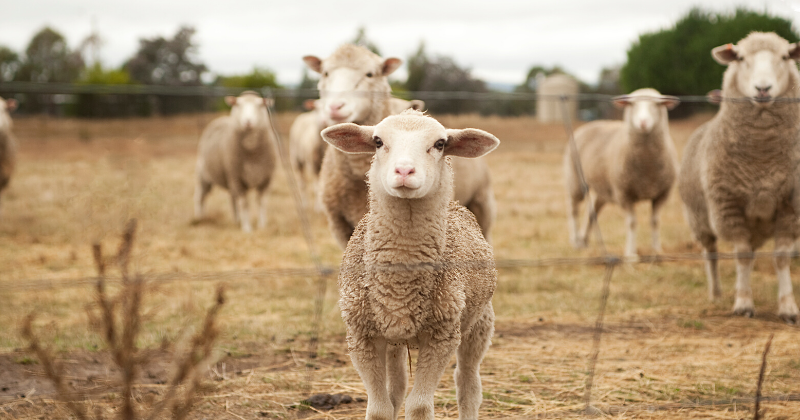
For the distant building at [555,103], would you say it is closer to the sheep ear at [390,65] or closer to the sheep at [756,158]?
the sheep at [756,158]

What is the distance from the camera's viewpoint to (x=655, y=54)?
24016mm

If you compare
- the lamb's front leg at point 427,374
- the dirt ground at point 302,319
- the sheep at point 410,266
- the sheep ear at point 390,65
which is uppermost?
the sheep ear at point 390,65

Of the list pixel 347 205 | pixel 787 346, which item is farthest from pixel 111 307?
pixel 787 346

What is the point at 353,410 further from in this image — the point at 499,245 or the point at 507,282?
the point at 499,245

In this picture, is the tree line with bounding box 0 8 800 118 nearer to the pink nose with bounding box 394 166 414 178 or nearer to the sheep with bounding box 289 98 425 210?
the sheep with bounding box 289 98 425 210

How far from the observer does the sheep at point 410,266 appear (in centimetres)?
263

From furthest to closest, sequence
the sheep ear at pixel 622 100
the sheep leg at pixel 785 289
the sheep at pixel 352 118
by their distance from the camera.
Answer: the sheep leg at pixel 785 289
the sheep at pixel 352 118
the sheep ear at pixel 622 100

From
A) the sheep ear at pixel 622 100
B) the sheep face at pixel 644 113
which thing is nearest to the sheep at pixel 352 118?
the sheep ear at pixel 622 100

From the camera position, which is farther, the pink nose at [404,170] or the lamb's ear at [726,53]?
the lamb's ear at [726,53]

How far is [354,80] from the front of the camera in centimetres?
496

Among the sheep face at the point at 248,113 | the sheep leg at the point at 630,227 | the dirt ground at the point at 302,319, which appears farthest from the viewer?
the sheep face at the point at 248,113

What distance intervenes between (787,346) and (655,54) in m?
21.6

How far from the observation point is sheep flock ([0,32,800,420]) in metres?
2.68

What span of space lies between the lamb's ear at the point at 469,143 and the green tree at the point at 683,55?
802 inches
